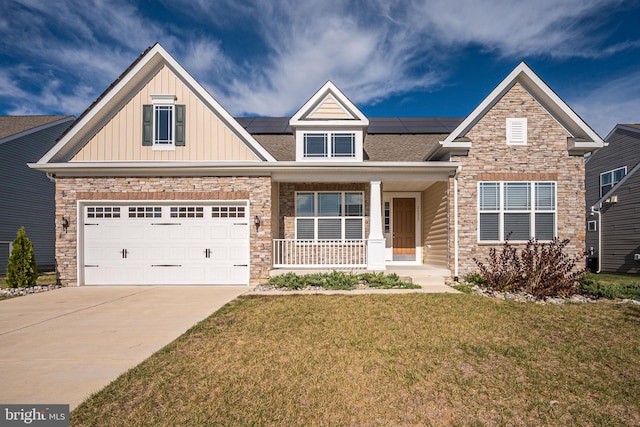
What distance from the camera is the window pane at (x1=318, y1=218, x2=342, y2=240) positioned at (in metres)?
11.8

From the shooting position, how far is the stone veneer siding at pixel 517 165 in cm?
1048

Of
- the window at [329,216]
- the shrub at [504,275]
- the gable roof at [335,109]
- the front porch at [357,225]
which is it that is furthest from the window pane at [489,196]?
the gable roof at [335,109]

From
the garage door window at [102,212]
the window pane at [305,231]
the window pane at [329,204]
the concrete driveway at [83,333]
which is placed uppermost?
the window pane at [329,204]

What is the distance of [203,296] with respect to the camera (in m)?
8.68

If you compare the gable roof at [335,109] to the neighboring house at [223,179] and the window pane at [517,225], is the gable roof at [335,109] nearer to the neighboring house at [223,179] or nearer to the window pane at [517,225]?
the neighboring house at [223,179]

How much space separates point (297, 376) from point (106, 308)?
553cm

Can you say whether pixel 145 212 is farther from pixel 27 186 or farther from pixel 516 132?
pixel 516 132

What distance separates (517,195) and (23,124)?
22049 mm

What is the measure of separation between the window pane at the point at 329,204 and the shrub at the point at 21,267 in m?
8.73

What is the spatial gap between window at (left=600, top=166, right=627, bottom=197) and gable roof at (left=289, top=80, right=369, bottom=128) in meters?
15.4

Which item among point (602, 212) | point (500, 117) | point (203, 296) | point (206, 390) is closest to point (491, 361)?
point (206, 390)

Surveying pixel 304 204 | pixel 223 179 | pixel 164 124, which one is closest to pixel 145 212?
pixel 223 179

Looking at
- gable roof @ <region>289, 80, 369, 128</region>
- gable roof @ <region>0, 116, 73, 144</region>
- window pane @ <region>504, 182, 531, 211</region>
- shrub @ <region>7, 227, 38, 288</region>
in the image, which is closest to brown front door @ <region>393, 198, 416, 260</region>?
window pane @ <region>504, 182, 531, 211</region>

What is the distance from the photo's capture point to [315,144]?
453 inches
